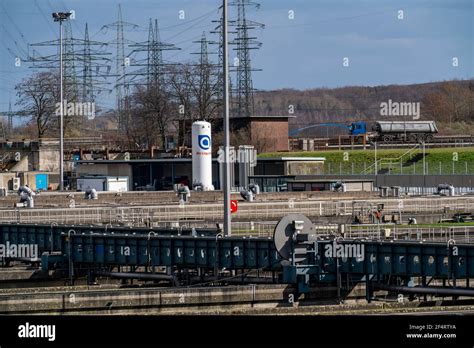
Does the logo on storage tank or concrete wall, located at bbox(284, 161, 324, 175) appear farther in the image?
concrete wall, located at bbox(284, 161, 324, 175)

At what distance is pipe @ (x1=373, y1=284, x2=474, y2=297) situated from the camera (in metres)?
26.7

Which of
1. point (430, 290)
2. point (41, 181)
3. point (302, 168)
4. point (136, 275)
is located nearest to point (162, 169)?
point (41, 181)

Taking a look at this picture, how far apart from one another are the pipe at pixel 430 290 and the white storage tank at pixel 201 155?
120ft

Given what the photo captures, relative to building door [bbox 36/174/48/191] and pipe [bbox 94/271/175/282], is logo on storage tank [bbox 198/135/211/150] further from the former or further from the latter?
pipe [bbox 94/271/175/282]

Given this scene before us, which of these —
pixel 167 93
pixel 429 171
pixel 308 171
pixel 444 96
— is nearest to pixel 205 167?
pixel 308 171

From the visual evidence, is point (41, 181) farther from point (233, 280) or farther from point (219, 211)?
point (233, 280)

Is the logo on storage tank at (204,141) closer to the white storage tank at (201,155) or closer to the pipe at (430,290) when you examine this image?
the white storage tank at (201,155)

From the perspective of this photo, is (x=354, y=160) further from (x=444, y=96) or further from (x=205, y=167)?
(x=444, y=96)

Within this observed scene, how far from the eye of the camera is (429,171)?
8338 cm

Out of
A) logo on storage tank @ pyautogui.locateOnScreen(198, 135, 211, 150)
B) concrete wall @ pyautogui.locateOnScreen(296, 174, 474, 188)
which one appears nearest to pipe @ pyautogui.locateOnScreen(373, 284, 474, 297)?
logo on storage tank @ pyautogui.locateOnScreen(198, 135, 211, 150)

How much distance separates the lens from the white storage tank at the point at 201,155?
65.3m

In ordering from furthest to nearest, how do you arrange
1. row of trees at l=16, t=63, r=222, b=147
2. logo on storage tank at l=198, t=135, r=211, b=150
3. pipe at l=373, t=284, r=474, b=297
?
row of trees at l=16, t=63, r=222, b=147, logo on storage tank at l=198, t=135, r=211, b=150, pipe at l=373, t=284, r=474, b=297

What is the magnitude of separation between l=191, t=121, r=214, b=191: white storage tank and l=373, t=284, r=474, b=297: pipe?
36696 millimetres
